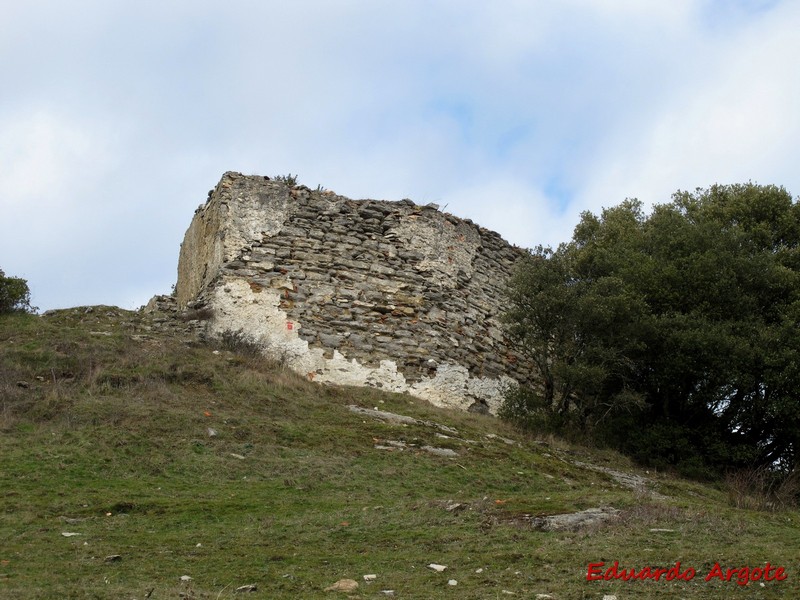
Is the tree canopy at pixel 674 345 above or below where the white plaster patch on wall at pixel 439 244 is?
below

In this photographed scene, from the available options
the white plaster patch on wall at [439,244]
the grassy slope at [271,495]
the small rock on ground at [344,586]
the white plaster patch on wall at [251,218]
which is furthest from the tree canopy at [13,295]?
the small rock on ground at [344,586]

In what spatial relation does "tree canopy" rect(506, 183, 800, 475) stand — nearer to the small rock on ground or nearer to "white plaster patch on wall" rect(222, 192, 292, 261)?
"white plaster patch on wall" rect(222, 192, 292, 261)

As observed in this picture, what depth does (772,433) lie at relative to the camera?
1955 centimetres

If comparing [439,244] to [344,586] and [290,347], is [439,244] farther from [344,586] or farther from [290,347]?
[344,586]

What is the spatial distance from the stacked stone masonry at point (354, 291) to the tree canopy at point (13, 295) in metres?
3.35

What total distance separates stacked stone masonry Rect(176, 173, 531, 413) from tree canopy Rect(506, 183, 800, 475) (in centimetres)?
140

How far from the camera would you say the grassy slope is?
8.79 m

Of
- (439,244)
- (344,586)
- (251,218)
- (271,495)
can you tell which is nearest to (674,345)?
Result: (439,244)

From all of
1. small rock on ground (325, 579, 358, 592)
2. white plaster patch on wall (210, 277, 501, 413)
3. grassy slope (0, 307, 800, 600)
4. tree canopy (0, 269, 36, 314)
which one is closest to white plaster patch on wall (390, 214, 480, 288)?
white plaster patch on wall (210, 277, 501, 413)

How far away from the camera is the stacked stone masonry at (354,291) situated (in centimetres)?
1953

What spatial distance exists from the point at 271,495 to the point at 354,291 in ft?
28.2

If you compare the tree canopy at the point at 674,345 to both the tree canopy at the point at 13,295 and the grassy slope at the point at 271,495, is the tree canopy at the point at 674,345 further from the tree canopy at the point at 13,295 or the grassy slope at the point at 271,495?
the tree canopy at the point at 13,295

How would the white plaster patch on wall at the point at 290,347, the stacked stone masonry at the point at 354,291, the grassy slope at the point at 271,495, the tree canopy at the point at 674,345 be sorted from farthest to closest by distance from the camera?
1. the stacked stone masonry at the point at 354,291
2. the white plaster patch on wall at the point at 290,347
3. the tree canopy at the point at 674,345
4. the grassy slope at the point at 271,495

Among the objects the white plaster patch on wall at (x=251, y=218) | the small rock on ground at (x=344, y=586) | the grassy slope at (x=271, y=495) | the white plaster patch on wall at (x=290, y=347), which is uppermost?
the white plaster patch on wall at (x=251, y=218)
